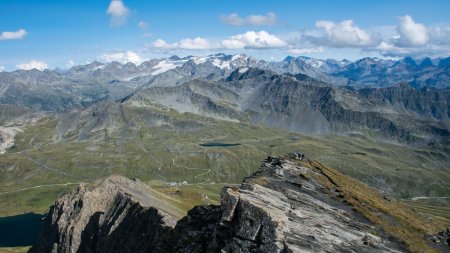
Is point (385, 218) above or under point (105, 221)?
above

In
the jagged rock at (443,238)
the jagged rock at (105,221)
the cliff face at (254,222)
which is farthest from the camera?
the jagged rock at (105,221)

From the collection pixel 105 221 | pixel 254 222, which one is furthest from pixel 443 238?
pixel 105 221

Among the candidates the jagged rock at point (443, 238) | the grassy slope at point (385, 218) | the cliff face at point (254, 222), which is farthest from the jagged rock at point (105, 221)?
the jagged rock at point (443, 238)

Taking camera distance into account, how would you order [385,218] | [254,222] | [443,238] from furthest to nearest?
[385,218] → [443,238] → [254,222]

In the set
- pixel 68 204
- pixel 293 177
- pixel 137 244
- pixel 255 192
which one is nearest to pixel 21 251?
pixel 68 204

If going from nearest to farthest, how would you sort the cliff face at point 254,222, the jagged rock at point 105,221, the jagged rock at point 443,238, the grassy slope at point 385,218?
the cliff face at point 254,222
the grassy slope at point 385,218
the jagged rock at point 443,238
the jagged rock at point 105,221

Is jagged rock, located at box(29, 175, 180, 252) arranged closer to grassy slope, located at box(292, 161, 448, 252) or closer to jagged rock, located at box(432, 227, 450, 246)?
grassy slope, located at box(292, 161, 448, 252)

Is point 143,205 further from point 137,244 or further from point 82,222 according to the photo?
point 82,222

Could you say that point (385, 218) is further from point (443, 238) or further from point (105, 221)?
point (105, 221)

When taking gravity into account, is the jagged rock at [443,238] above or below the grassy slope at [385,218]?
below

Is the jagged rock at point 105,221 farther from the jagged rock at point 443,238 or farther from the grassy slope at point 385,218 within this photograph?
the jagged rock at point 443,238
